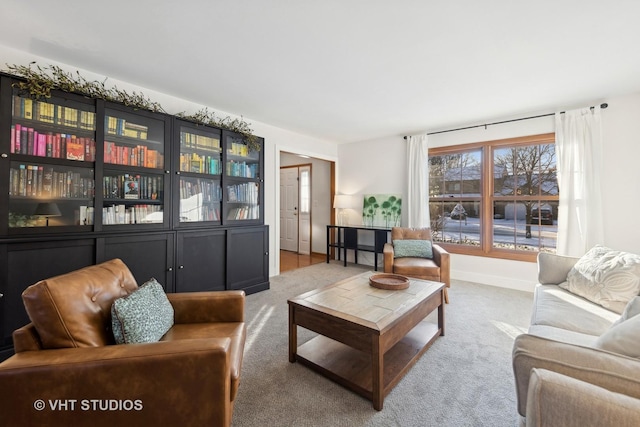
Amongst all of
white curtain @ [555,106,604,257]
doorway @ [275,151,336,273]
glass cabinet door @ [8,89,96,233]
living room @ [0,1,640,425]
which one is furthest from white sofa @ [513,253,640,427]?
doorway @ [275,151,336,273]

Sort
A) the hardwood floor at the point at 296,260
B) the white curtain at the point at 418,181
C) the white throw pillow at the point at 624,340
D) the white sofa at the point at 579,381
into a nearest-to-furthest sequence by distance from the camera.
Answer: the white sofa at the point at 579,381 → the white throw pillow at the point at 624,340 → the white curtain at the point at 418,181 → the hardwood floor at the point at 296,260

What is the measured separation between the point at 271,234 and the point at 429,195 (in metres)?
2.74

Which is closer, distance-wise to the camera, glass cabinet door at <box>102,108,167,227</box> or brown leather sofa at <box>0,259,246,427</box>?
brown leather sofa at <box>0,259,246,427</box>

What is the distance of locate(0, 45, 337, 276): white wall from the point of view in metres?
2.38

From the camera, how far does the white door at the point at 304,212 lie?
6219mm

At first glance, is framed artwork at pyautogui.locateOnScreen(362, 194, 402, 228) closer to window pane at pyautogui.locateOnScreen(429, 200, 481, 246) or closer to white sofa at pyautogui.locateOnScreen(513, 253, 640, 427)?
window pane at pyautogui.locateOnScreen(429, 200, 481, 246)

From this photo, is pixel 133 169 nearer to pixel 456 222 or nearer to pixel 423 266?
pixel 423 266

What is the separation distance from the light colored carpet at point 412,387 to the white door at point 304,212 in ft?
11.6

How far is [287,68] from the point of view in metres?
2.51

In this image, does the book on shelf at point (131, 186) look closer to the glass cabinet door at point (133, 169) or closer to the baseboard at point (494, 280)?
the glass cabinet door at point (133, 169)

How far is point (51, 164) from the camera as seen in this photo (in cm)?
221

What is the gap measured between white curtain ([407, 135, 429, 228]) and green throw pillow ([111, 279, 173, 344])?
388 cm

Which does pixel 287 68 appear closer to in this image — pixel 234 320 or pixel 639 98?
pixel 234 320

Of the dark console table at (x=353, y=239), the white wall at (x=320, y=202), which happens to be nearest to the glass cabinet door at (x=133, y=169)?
the dark console table at (x=353, y=239)
